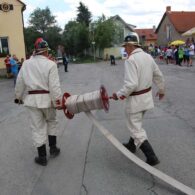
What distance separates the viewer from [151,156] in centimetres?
524

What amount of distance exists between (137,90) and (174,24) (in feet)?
180

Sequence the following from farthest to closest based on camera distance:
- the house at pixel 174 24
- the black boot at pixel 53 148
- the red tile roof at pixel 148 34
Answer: the red tile roof at pixel 148 34
the house at pixel 174 24
the black boot at pixel 53 148

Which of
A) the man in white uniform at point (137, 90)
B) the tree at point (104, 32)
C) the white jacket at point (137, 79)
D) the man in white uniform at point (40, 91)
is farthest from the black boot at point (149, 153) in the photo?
the tree at point (104, 32)

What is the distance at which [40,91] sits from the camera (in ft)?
18.6

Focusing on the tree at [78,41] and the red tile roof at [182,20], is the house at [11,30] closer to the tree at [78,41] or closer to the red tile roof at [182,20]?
the red tile roof at [182,20]

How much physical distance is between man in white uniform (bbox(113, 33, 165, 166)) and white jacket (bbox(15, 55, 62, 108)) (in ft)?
3.12

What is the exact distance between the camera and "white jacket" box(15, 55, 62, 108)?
221 inches

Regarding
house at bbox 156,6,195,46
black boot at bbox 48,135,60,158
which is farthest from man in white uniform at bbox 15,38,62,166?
house at bbox 156,6,195,46

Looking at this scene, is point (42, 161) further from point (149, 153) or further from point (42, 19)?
point (42, 19)

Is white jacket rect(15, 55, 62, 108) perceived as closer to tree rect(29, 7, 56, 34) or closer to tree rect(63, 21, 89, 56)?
tree rect(63, 21, 89, 56)

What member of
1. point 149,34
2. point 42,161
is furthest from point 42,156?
point 149,34

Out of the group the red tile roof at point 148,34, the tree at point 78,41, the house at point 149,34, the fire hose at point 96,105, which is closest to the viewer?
the fire hose at point 96,105

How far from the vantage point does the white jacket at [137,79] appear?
515 cm

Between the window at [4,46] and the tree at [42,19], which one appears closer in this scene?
the window at [4,46]
